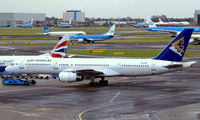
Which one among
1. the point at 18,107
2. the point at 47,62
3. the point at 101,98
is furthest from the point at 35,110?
the point at 47,62

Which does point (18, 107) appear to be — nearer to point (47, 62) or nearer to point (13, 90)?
point (13, 90)

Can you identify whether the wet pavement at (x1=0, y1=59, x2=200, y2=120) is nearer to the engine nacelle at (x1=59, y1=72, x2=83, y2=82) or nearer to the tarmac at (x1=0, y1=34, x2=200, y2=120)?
the tarmac at (x1=0, y1=34, x2=200, y2=120)

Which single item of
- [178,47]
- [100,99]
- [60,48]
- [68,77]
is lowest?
[100,99]

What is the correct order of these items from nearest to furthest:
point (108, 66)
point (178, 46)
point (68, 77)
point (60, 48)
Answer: point (68, 77), point (178, 46), point (108, 66), point (60, 48)

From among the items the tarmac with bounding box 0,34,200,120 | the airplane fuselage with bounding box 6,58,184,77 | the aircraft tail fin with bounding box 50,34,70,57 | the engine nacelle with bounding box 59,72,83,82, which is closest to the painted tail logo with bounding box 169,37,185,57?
the airplane fuselage with bounding box 6,58,184,77

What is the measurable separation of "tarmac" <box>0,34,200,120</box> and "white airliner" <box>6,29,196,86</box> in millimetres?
1745

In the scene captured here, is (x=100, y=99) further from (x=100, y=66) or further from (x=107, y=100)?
(x=100, y=66)

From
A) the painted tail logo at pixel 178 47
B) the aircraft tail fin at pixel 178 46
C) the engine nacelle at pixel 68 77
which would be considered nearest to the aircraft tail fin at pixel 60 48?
the engine nacelle at pixel 68 77

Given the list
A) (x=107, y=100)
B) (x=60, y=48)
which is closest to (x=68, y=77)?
(x=107, y=100)

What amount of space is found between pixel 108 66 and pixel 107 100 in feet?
34.8

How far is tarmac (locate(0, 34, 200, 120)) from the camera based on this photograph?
108 ft

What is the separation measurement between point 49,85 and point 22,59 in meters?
5.31

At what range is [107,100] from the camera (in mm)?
40438

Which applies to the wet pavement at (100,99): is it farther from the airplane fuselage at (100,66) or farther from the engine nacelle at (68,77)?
the airplane fuselage at (100,66)
